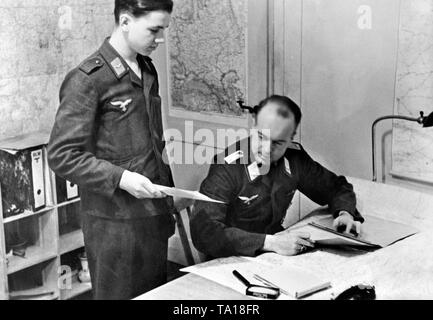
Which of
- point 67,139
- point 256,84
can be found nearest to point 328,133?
point 256,84

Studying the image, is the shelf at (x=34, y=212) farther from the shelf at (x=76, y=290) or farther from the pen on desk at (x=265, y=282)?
the pen on desk at (x=265, y=282)

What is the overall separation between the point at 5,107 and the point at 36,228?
1.33 ft

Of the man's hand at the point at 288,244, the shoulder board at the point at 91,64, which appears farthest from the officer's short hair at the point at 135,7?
the man's hand at the point at 288,244

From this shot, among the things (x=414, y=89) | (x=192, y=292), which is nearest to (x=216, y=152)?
(x=192, y=292)

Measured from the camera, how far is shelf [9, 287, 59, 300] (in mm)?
1898

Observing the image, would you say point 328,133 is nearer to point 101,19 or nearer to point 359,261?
point 359,261

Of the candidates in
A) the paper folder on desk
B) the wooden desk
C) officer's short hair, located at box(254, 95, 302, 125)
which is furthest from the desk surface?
officer's short hair, located at box(254, 95, 302, 125)

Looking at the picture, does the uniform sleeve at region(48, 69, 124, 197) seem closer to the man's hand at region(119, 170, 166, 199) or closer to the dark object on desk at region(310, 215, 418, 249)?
the man's hand at region(119, 170, 166, 199)

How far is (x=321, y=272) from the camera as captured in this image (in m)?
1.64

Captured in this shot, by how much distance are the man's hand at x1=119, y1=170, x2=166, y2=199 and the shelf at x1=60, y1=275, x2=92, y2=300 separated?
1.09 feet

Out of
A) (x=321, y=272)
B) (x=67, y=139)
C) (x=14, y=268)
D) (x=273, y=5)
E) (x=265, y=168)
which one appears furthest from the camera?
(x=273, y=5)

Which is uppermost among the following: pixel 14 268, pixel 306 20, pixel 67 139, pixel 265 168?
pixel 306 20

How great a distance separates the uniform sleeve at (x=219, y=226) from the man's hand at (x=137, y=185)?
248 mm

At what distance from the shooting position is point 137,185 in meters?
1.60
